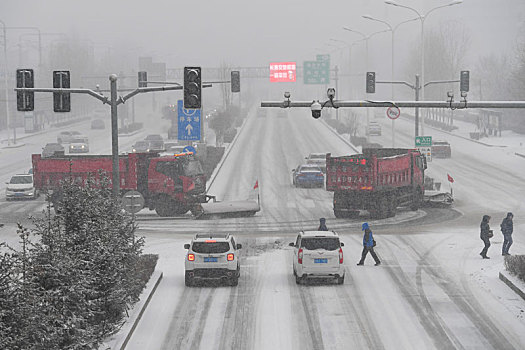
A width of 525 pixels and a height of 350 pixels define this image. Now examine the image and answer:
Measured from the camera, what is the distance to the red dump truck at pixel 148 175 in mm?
38969

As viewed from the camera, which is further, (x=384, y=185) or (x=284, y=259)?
(x=384, y=185)

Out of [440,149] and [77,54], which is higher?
[77,54]

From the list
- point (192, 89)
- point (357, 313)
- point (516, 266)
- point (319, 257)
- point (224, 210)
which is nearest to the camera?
point (357, 313)

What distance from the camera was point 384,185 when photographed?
1495 inches

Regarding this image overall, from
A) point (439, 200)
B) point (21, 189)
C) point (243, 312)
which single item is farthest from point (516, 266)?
point (21, 189)

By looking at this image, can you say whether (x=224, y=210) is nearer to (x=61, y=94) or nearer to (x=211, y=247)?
(x=211, y=247)

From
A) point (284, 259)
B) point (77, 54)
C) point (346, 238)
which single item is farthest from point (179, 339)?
point (77, 54)

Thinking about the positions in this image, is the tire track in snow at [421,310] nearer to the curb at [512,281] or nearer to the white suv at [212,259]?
the curb at [512,281]

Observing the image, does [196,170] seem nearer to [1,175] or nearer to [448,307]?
[448,307]

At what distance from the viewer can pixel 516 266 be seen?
24359 millimetres

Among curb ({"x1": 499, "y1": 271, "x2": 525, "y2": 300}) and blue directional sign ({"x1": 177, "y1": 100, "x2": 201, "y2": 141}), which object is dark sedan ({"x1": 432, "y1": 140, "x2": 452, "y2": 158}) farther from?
curb ({"x1": 499, "y1": 271, "x2": 525, "y2": 300})

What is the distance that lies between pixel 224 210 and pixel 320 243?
53.7ft

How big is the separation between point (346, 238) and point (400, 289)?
9913 mm

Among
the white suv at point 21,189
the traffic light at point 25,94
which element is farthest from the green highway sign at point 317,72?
the traffic light at point 25,94
